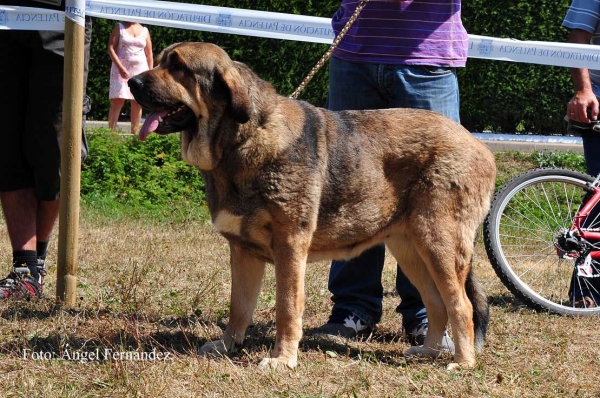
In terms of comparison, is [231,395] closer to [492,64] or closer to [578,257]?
[578,257]

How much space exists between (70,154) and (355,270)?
1844mm

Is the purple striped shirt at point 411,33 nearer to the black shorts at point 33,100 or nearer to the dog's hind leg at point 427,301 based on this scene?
the dog's hind leg at point 427,301

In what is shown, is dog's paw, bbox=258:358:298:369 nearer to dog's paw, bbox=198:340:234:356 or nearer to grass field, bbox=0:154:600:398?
grass field, bbox=0:154:600:398

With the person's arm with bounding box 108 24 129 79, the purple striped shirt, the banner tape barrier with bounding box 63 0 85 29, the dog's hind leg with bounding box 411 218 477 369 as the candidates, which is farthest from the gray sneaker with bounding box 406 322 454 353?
the person's arm with bounding box 108 24 129 79

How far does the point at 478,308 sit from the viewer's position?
4.69 meters

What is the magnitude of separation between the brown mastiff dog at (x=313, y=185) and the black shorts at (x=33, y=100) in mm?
1485

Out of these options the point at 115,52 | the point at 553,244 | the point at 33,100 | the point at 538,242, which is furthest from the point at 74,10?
the point at 115,52

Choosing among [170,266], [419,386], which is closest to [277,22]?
[170,266]

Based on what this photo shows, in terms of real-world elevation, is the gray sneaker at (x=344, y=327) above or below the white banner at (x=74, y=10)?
below

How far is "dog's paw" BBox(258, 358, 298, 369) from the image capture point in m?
4.22

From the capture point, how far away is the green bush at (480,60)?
1271 cm

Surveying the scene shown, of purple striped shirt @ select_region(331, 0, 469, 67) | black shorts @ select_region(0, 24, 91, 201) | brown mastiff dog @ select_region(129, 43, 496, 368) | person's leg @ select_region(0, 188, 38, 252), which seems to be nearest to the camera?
brown mastiff dog @ select_region(129, 43, 496, 368)

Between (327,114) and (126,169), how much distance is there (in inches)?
212

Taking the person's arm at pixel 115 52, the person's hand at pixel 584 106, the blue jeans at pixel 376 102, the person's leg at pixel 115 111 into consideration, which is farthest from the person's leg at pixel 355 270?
the person's leg at pixel 115 111
